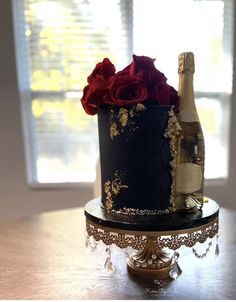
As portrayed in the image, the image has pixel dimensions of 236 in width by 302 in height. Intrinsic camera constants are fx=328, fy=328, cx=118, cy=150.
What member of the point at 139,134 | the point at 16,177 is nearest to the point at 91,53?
the point at 16,177

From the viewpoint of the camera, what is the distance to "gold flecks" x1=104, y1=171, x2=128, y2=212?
2.55 feet

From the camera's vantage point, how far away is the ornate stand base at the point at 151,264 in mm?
802

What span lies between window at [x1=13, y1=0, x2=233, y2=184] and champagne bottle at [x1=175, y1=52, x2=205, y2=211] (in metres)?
1.21

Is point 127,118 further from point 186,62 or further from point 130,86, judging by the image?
point 186,62

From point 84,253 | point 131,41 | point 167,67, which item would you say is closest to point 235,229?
point 84,253

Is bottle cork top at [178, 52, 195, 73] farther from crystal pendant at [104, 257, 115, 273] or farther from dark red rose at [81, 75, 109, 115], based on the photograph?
crystal pendant at [104, 257, 115, 273]

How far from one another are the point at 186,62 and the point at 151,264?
1.65 ft

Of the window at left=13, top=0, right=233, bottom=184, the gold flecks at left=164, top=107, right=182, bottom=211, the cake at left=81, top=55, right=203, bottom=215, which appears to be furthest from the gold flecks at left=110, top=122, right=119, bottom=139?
the window at left=13, top=0, right=233, bottom=184

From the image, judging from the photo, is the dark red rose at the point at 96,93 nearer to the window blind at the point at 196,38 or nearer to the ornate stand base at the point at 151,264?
the ornate stand base at the point at 151,264

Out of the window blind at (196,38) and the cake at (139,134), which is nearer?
the cake at (139,134)

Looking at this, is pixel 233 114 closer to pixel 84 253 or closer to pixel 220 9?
pixel 220 9

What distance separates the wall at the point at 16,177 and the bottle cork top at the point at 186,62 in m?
1.43

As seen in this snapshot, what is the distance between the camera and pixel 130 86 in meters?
0.75

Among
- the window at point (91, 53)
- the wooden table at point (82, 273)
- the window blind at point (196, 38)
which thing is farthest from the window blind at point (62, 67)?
the wooden table at point (82, 273)
